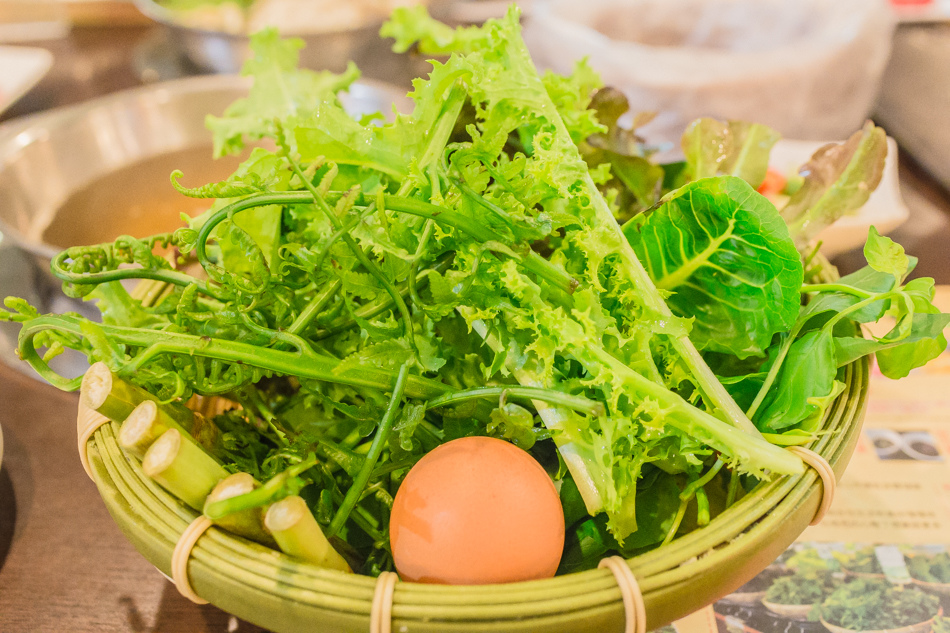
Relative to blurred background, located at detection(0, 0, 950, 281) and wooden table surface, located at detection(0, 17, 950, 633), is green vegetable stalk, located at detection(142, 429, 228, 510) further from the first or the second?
blurred background, located at detection(0, 0, 950, 281)

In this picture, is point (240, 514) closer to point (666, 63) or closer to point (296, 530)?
point (296, 530)

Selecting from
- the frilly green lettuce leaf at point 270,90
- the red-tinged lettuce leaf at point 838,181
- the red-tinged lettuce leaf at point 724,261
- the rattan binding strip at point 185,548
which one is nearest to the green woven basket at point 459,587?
the rattan binding strip at point 185,548

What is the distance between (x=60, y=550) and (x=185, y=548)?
0.44 m

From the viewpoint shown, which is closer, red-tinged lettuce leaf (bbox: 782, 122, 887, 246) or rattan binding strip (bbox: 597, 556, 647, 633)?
rattan binding strip (bbox: 597, 556, 647, 633)

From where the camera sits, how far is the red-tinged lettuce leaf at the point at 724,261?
576 mm

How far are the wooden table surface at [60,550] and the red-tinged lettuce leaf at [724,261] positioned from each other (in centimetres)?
63

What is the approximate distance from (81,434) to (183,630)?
28cm

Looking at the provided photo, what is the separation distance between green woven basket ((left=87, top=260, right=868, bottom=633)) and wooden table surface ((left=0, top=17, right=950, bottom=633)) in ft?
0.85

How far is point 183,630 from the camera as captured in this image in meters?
0.67

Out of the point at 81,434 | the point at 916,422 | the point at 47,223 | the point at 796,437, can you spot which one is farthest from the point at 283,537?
the point at 47,223

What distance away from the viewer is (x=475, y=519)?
0.50 metres

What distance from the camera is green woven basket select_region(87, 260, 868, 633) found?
16.9 inches

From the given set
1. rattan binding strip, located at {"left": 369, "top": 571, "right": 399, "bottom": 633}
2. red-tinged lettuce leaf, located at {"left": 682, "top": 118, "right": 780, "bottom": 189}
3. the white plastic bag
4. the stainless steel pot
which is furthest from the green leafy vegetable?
the white plastic bag

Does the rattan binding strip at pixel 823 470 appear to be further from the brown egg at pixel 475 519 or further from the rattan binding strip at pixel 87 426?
the rattan binding strip at pixel 87 426
